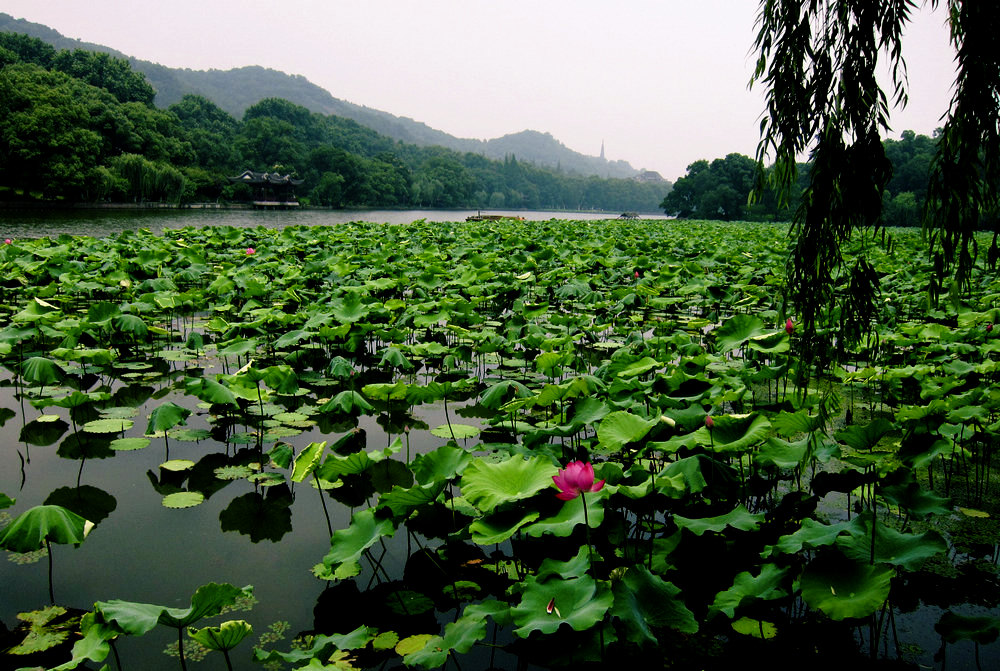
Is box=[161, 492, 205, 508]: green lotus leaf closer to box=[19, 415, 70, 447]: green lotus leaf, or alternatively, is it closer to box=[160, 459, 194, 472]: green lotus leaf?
box=[160, 459, 194, 472]: green lotus leaf

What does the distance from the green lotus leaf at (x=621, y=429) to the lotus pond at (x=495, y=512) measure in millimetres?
11

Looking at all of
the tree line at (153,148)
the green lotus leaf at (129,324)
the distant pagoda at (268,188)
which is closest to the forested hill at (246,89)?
the tree line at (153,148)

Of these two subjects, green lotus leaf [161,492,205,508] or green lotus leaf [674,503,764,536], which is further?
green lotus leaf [161,492,205,508]

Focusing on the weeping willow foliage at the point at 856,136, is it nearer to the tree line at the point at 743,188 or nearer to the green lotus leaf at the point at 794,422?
the green lotus leaf at the point at 794,422

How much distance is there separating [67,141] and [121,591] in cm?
2821

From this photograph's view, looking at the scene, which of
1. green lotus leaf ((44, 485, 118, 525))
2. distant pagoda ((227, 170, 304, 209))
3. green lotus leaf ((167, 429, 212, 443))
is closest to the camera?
green lotus leaf ((44, 485, 118, 525))

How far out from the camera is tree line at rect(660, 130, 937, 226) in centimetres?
3188

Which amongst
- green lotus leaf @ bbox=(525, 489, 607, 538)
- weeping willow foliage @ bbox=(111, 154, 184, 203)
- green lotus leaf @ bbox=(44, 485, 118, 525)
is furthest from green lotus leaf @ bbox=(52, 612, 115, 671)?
weeping willow foliage @ bbox=(111, 154, 184, 203)

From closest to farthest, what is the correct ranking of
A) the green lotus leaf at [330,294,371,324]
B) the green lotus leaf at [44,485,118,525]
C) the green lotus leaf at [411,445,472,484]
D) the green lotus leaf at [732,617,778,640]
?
the green lotus leaf at [732,617,778,640] < the green lotus leaf at [411,445,472,484] < the green lotus leaf at [44,485,118,525] < the green lotus leaf at [330,294,371,324]

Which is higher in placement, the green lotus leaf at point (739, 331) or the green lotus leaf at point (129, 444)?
the green lotus leaf at point (739, 331)

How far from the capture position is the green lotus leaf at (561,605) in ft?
4.36

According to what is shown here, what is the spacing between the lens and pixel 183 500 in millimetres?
2502

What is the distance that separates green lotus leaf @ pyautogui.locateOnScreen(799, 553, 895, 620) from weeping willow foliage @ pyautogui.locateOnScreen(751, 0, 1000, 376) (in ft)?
3.18

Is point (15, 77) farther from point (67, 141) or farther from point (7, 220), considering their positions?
point (7, 220)
